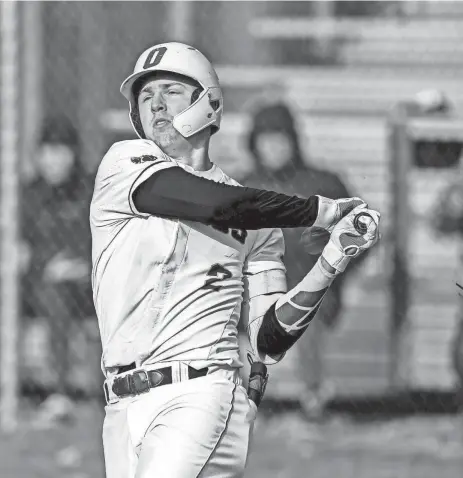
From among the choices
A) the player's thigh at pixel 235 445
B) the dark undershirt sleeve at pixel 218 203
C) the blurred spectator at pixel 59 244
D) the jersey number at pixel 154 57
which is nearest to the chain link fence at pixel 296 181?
the blurred spectator at pixel 59 244

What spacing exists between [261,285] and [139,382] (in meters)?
0.58

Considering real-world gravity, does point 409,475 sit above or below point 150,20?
below

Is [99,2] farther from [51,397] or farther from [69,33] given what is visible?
[51,397]

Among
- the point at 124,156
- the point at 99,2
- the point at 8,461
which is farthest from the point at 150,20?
the point at 124,156

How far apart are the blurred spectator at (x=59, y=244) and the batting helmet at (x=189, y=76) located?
169 inches

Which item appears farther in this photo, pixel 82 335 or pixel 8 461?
pixel 82 335

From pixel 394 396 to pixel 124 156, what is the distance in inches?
206

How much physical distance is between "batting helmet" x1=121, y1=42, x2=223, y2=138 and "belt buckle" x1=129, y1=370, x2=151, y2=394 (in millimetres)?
746

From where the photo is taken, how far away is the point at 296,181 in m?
8.48

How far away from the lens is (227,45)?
10352 millimetres

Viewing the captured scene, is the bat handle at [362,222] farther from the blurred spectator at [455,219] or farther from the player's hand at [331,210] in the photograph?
the blurred spectator at [455,219]

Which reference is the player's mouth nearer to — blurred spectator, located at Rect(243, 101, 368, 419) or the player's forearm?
the player's forearm

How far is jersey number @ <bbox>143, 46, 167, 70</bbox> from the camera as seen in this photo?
4.43 m

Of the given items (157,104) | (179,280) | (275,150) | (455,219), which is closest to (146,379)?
(179,280)
